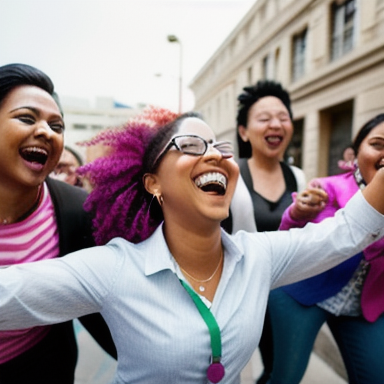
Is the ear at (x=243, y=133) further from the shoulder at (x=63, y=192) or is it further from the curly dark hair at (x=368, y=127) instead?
the shoulder at (x=63, y=192)

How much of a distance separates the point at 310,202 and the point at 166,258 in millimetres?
610

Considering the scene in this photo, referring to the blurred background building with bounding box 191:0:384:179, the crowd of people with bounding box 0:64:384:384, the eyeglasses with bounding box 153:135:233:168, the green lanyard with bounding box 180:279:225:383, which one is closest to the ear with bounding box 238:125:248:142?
the crowd of people with bounding box 0:64:384:384

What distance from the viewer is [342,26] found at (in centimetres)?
827

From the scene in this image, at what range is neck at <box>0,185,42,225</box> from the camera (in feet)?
4.50

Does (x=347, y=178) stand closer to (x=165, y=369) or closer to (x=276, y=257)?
(x=276, y=257)

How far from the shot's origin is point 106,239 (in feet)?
4.75

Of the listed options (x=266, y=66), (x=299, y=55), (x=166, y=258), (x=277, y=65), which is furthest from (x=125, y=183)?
(x=266, y=66)

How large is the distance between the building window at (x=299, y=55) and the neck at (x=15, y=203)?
10324 millimetres

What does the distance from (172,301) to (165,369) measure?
0.20 m

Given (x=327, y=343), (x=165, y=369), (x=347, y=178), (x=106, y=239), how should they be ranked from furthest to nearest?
(x=327, y=343) → (x=347, y=178) → (x=106, y=239) → (x=165, y=369)

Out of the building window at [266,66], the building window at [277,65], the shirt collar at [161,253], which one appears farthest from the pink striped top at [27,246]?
the building window at [266,66]

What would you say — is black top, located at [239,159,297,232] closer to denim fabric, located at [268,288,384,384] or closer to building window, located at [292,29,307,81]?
denim fabric, located at [268,288,384,384]

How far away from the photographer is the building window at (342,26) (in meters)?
8.00

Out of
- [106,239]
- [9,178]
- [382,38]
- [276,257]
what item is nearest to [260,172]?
[276,257]
